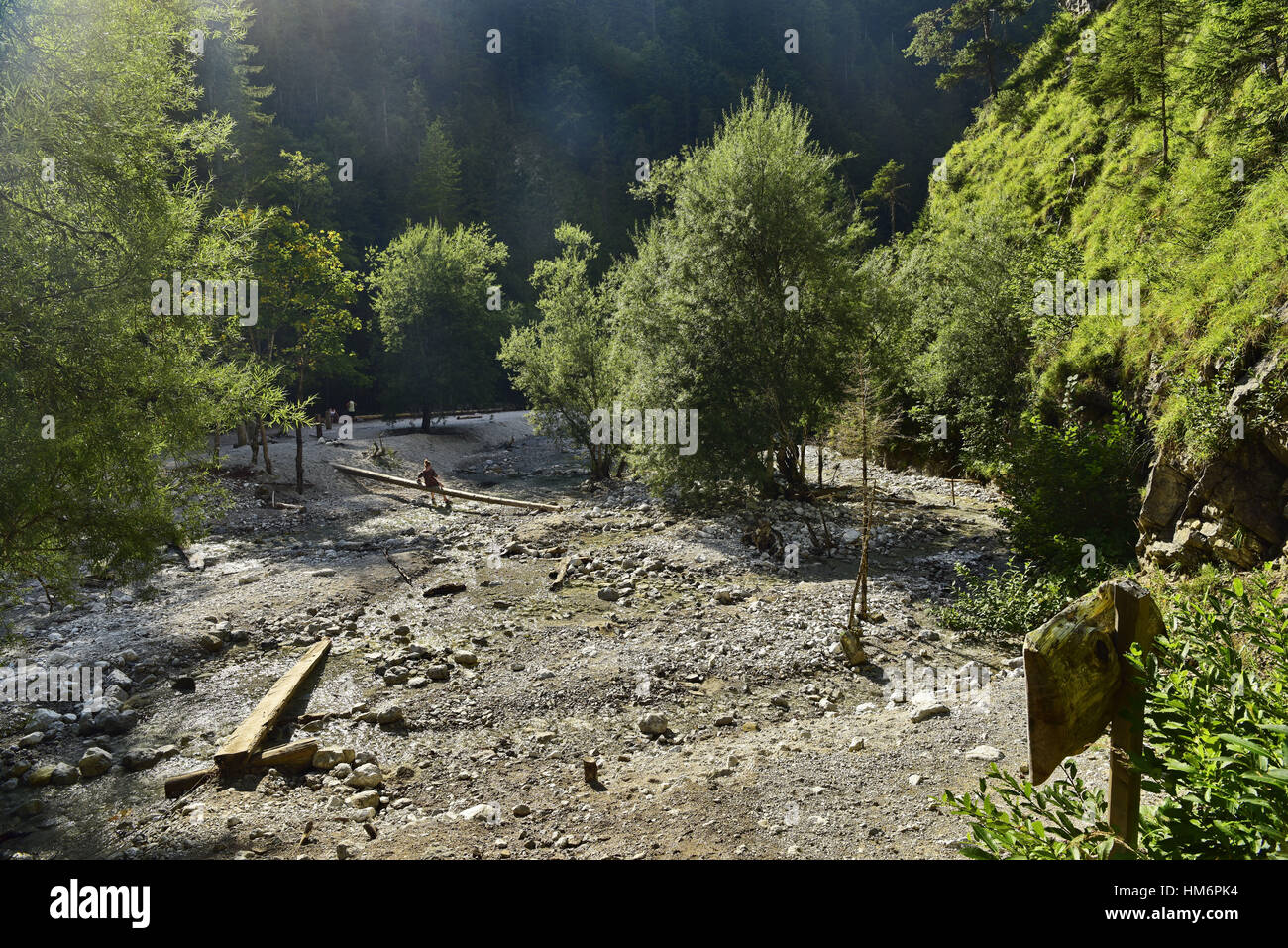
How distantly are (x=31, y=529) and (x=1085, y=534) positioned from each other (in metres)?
16.0

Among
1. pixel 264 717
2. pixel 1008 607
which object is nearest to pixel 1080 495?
pixel 1008 607

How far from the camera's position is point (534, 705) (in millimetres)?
9375

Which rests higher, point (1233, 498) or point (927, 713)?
point (1233, 498)

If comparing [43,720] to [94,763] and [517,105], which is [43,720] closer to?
[94,763]

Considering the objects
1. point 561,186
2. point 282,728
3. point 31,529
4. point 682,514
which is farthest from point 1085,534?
point 561,186

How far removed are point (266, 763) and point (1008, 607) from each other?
11.1m

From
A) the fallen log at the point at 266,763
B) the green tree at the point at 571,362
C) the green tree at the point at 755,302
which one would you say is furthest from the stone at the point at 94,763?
the green tree at the point at 571,362

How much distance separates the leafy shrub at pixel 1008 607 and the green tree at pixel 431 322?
36.5 m

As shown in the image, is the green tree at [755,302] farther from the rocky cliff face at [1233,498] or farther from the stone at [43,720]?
the stone at [43,720]

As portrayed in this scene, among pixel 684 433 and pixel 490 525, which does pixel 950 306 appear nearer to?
pixel 684 433

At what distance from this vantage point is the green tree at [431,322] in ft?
139

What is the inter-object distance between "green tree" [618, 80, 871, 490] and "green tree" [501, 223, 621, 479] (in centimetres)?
816

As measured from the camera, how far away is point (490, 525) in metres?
21.9
